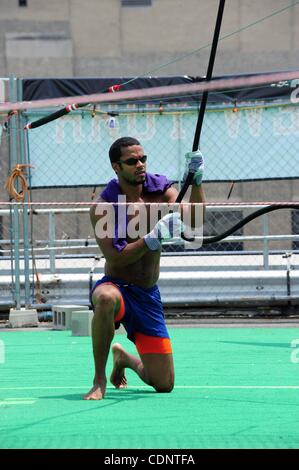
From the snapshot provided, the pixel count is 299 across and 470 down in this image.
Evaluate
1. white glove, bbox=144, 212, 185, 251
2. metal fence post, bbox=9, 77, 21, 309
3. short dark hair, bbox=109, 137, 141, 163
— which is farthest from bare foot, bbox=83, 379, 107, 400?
metal fence post, bbox=9, 77, 21, 309

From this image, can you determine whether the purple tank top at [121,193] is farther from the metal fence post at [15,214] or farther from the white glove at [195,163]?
the metal fence post at [15,214]

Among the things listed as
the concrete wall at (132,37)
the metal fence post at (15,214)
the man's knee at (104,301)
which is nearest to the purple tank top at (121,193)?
the man's knee at (104,301)

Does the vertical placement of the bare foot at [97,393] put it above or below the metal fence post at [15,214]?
below

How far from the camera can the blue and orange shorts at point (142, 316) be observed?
6.93 m

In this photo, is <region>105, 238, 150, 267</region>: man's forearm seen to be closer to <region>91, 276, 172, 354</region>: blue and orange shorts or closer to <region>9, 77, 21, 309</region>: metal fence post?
<region>91, 276, 172, 354</region>: blue and orange shorts

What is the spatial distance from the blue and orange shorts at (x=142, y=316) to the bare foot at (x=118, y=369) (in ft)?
0.69

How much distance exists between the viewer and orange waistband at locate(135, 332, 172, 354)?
23.1ft

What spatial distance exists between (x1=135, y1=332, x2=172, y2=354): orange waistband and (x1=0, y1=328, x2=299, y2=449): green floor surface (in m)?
0.28

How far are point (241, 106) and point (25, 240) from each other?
329cm

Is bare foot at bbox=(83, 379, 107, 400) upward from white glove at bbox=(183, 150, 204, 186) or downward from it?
downward

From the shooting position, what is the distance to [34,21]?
122ft

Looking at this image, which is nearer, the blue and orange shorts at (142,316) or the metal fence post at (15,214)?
the blue and orange shorts at (142,316)
